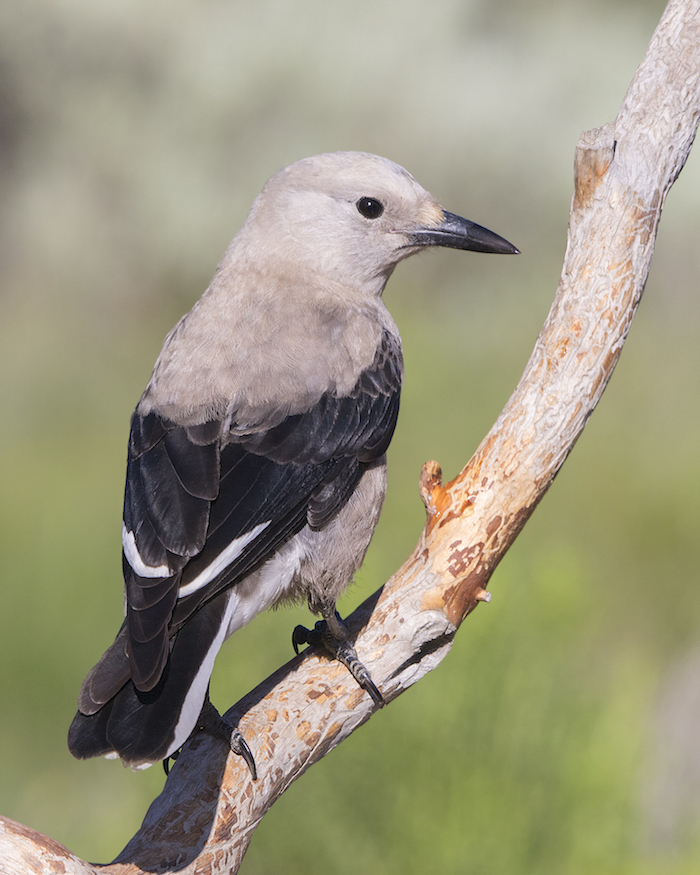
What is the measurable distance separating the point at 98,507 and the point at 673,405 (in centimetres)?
380

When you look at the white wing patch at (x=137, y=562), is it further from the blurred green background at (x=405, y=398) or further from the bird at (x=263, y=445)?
the blurred green background at (x=405, y=398)

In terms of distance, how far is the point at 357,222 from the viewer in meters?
2.43

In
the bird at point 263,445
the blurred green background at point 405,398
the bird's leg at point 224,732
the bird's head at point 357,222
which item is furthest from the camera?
the blurred green background at point 405,398

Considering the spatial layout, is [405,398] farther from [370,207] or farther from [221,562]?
[221,562]

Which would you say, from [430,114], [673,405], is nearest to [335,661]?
[673,405]

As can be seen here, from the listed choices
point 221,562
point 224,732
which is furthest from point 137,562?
point 224,732

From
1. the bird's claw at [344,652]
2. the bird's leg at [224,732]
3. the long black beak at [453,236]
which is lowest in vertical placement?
the bird's leg at [224,732]

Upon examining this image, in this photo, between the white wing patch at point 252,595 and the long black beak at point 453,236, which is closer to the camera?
the white wing patch at point 252,595

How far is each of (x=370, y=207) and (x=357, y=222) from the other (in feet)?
0.16

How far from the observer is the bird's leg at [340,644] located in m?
2.01

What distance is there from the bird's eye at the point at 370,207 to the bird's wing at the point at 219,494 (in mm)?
432

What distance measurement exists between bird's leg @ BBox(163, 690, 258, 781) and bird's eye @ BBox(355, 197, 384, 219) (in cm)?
123

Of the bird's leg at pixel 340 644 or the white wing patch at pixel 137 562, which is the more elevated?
the white wing patch at pixel 137 562

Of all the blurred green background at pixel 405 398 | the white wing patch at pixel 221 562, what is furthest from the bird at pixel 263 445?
the blurred green background at pixel 405 398
